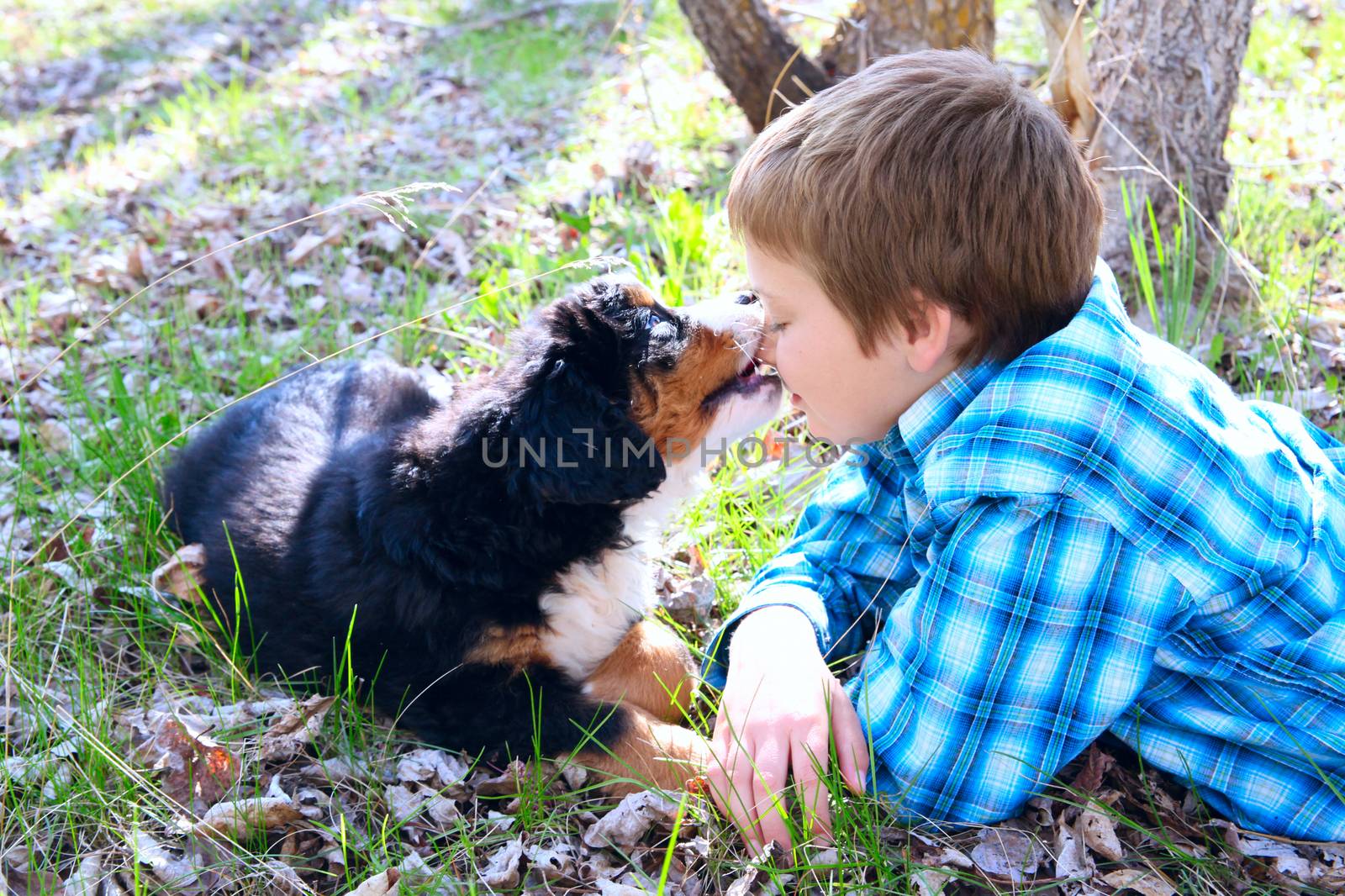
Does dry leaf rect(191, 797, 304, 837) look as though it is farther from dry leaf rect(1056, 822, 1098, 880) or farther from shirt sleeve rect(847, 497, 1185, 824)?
dry leaf rect(1056, 822, 1098, 880)

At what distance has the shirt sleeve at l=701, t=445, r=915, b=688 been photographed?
2.69 m

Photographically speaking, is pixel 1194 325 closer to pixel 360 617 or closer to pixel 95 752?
pixel 360 617

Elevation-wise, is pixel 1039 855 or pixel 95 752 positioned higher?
pixel 95 752

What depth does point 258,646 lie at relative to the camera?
2.87 metres

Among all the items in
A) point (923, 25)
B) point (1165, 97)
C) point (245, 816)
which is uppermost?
point (923, 25)

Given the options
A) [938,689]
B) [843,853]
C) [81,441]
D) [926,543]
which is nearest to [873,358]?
[926,543]

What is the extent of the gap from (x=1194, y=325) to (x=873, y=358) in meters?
2.02

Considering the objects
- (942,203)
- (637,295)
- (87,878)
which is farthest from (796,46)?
(87,878)

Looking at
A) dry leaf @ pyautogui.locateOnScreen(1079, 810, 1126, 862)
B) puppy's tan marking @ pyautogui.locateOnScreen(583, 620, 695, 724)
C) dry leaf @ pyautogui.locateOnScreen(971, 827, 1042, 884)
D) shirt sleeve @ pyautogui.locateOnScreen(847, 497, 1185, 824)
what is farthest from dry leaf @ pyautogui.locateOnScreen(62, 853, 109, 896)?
dry leaf @ pyautogui.locateOnScreen(1079, 810, 1126, 862)

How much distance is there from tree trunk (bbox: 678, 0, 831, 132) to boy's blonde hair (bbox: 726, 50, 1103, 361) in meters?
3.25

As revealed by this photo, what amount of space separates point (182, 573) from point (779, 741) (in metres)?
1.97

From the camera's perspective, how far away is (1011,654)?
2.03 metres

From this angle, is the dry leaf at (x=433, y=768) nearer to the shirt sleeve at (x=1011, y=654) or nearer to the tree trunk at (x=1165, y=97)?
the shirt sleeve at (x=1011, y=654)

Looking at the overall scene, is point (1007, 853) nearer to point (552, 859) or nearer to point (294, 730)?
point (552, 859)
